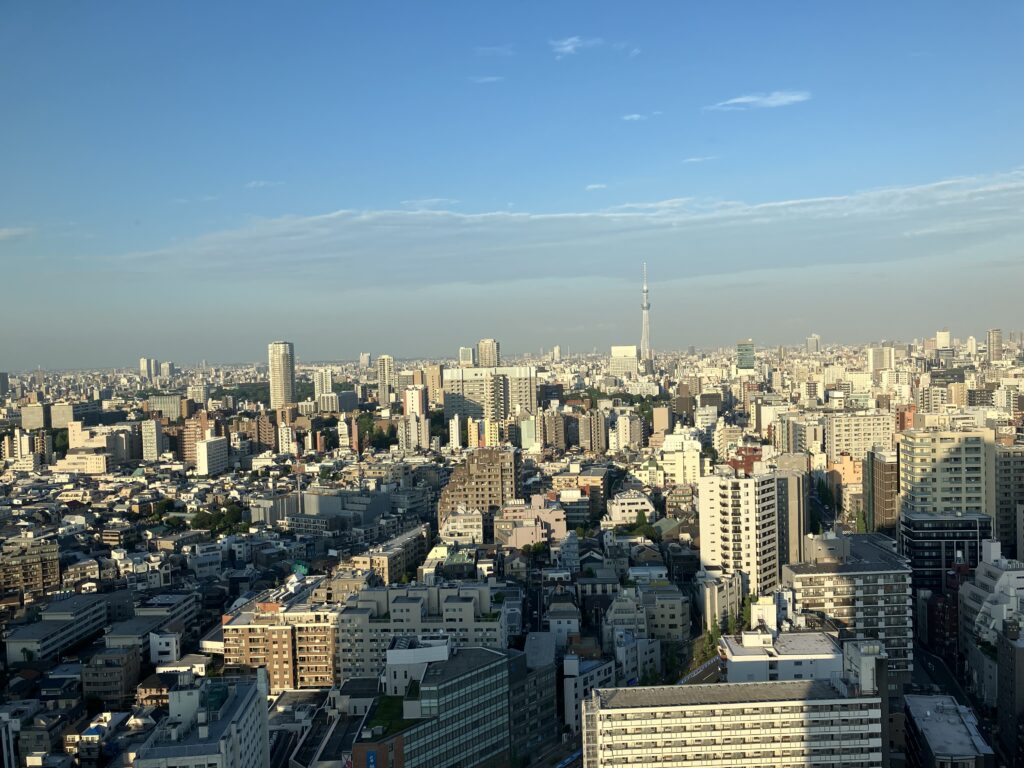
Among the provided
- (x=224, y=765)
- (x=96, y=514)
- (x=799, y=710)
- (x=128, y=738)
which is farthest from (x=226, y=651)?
(x=96, y=514)

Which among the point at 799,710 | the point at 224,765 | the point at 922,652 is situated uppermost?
the point at 799,710

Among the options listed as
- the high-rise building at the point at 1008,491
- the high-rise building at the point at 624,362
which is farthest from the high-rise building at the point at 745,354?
the high-rise building at the point at 1008,491

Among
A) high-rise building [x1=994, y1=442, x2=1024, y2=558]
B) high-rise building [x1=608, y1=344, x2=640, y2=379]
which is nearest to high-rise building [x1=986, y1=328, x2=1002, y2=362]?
high-rise building [x1=608, y1=344, x2=640, y2=379]

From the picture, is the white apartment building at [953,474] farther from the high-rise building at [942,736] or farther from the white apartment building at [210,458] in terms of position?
the white apartment building at [210,458]

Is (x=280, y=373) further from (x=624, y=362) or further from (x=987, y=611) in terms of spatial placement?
(x=987, y=611)

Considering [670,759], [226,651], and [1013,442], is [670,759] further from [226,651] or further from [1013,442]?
[1013,442]

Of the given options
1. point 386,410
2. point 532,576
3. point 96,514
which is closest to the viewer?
point 532,576
